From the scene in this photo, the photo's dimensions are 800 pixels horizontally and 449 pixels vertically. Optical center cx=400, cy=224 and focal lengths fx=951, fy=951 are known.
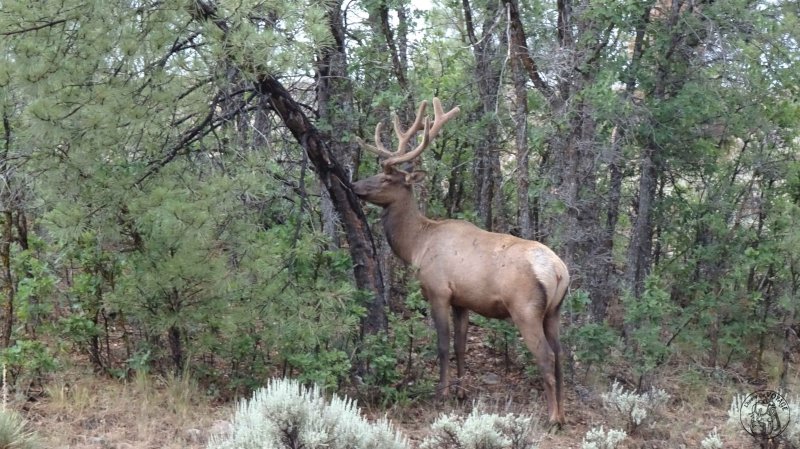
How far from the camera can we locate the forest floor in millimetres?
7508

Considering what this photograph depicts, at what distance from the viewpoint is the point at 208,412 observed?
815 centimetres

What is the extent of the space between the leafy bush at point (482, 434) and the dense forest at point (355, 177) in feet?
5.36

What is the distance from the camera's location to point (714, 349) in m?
11.4

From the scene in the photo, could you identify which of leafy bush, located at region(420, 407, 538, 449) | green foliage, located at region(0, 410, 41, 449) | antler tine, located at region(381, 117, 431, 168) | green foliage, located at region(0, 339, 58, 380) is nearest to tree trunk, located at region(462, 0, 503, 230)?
antler tine, located at region(381, 117, 431, 168)

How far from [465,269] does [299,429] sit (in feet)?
11.5

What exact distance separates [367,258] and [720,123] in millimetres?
5040

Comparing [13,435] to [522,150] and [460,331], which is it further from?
[522,150]

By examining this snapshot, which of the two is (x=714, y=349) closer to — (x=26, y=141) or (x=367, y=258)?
(x=367, y=258)

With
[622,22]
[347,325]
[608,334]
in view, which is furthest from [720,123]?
[347,325]

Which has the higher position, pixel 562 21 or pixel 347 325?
pixel 562 21

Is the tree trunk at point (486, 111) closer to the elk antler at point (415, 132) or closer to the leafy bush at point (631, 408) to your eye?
the elk antler at point (415, 132)

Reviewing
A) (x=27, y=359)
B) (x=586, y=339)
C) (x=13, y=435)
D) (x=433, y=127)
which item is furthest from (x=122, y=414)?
(x=586, y=339)

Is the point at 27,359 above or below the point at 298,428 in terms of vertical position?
below

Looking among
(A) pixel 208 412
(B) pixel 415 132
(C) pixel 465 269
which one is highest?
(B) pixel 415 132
